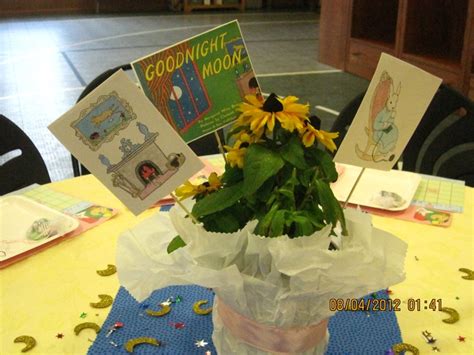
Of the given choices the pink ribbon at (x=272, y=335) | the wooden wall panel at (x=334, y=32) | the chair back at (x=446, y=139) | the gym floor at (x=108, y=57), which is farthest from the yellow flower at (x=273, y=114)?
the wooden wall panel at (x=334, y=32)

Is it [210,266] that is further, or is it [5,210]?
[5,210]

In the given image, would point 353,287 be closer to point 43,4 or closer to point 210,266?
point 210,266

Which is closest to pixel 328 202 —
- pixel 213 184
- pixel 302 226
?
pixel 302 226

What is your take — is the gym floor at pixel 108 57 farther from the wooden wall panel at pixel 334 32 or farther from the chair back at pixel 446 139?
the chair back at pixel 446 139

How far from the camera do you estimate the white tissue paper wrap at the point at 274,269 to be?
2.10ft

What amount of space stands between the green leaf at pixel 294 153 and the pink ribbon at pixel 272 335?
0.20 meters

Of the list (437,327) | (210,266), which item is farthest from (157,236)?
(437,327)

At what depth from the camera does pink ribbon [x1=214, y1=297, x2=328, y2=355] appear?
70 centimetres

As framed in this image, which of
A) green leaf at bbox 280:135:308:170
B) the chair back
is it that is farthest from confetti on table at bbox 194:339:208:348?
the chair back

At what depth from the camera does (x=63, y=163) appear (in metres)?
3.15

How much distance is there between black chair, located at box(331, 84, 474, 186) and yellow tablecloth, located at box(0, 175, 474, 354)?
0.55 m

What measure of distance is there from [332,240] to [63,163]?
264cm

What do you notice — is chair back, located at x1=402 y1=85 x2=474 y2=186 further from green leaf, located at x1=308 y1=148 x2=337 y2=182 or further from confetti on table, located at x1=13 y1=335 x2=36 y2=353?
confetti on table, located at x1=13 y1=335 x2=36 y2=353

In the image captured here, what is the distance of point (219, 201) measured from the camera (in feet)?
2.25
